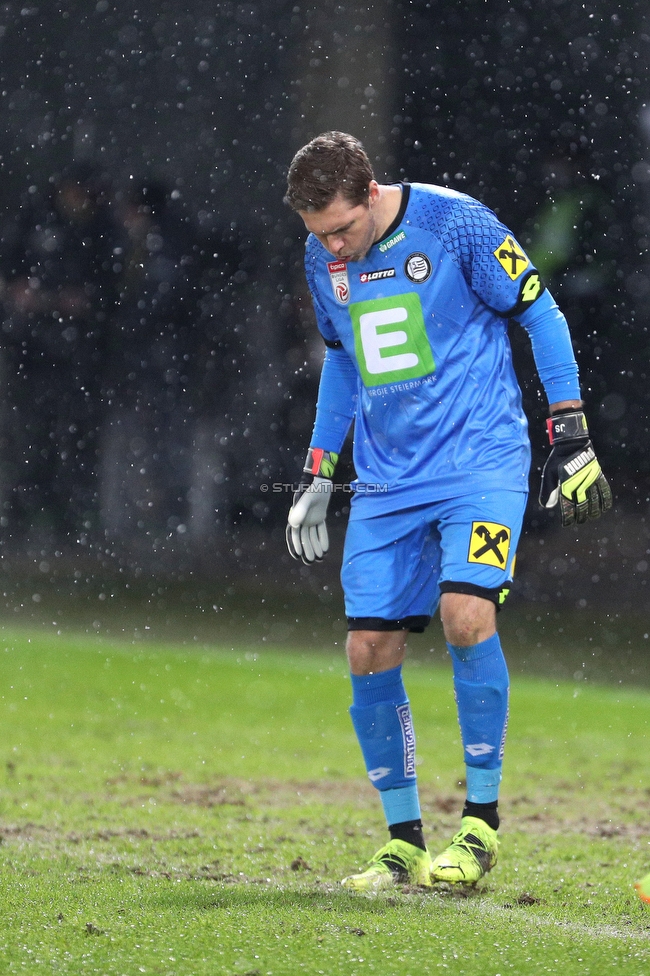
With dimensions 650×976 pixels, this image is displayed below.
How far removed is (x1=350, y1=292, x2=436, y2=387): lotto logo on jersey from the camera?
3.53 m

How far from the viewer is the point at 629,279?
10750 mm

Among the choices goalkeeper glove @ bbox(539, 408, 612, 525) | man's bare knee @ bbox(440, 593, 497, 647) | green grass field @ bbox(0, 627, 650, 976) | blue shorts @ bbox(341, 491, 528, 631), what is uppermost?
goalkeeper glove @ bbox(539, 408, 612, 525)

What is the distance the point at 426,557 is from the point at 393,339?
0.61m

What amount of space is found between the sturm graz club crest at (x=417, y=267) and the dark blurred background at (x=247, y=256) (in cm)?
713

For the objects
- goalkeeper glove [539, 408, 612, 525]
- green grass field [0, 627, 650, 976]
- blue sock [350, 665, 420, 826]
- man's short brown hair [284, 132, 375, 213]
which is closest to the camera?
green grass field [0, 627, 650, 976]

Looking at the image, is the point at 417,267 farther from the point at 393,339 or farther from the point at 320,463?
the point at 320,463

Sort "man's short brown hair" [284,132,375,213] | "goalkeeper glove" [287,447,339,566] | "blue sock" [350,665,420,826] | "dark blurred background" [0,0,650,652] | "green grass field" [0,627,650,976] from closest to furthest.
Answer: "green grass field" [0,627,650,976]
"man's short brown hair" [284,132,375,213]
"blue sock" [350,665,420,826]
"goalkeeper glove" [287,447,339,566]
"dark blurred background" [0,0,650,652]

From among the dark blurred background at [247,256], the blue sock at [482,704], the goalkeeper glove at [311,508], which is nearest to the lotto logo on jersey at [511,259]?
the goalkeeper glove at [311,508]

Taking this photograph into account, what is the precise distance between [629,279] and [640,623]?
9.56 feet

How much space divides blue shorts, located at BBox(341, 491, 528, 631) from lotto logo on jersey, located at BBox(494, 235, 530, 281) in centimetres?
60

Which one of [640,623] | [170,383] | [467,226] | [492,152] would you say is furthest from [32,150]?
[467,226]

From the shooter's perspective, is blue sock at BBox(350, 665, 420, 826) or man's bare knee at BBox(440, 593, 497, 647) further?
blue sock at BBox(350, 665, 420, 826)

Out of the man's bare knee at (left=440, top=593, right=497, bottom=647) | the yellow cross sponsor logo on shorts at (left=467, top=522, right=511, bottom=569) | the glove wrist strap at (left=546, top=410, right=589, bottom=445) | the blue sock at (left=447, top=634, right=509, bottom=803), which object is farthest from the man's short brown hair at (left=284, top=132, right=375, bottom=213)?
Answer: the blue sock at (left=447, top=634, right=509, bottom=803)

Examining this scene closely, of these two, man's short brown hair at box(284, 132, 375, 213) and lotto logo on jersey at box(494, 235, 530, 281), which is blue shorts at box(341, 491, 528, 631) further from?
man's short brown hair at box(284, 132, 375, 213)
